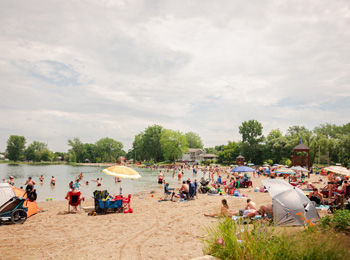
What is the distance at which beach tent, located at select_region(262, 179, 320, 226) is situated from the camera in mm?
7547

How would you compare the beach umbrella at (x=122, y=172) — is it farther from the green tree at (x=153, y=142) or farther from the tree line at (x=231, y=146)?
the green tree at (x=153, y=142)

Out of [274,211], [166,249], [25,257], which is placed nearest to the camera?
[25,257]

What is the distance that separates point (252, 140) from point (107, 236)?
6813 centimetres

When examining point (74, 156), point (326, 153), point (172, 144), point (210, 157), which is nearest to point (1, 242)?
point (326, 153)

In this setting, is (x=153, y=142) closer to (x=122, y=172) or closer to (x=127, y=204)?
(x=127, y=204)

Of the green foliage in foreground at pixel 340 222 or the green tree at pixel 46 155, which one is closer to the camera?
the green foliage in foreground at pixel 340 222

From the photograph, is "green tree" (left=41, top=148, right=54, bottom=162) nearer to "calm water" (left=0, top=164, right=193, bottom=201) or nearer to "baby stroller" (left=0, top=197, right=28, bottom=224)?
"calm water" (left=0, top=164, right=193, bottom=201)

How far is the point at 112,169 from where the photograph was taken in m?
11.0

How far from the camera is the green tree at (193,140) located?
404 feet

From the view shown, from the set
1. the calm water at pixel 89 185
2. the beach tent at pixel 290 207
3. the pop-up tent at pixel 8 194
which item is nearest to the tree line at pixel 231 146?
the calm water at pixel 89 185

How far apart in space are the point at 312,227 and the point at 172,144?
7588 cm

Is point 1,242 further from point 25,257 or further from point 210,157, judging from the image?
point 210,157

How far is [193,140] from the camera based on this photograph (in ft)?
407

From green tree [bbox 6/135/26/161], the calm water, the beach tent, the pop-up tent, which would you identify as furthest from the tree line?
the pop-up tent
